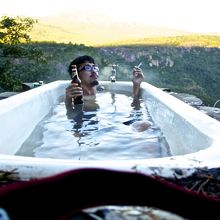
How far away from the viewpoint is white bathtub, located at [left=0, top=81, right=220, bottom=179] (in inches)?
34.2

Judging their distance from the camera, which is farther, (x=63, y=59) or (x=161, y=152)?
(x=63, y=59)

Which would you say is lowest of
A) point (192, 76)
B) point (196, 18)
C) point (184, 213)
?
point (192, 76)

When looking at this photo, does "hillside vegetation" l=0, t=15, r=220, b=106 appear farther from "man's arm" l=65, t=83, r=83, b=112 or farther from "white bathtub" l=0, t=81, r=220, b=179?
"white bathtub" l=0, t=81, r=220, b=179

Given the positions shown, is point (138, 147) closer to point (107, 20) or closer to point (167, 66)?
point (167, 66)

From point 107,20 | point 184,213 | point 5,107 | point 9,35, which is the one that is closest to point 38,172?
point 184,213

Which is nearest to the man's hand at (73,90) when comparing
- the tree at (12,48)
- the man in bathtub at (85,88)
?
the man in bathtub at (85,88)

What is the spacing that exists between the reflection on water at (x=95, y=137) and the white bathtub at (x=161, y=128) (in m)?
0.08

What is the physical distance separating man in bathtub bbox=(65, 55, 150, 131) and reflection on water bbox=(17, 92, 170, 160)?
0.03 metres

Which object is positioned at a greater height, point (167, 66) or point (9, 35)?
point (9, 35)

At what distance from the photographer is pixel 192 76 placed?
13.1 m

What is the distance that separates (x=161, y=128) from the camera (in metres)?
2.69

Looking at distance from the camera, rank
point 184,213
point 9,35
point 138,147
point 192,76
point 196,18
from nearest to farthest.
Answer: point 184,213, point 138,147, point 9,35, point 192,76, point 196,18

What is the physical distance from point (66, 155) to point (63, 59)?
9314 mm

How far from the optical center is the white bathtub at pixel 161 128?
868 mm
